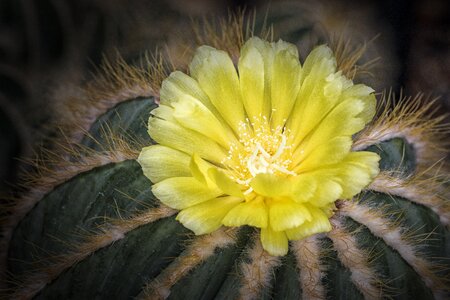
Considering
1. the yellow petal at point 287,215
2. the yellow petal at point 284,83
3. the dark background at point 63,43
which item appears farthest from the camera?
the dark background at point 63,43

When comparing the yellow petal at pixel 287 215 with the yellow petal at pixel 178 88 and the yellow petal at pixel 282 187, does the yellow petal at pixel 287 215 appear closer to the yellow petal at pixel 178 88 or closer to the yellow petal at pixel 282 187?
the yellow petal at pixel 282 187

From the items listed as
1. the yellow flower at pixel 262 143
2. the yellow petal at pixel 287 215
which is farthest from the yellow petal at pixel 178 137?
the yellow petal at pixel 287 215

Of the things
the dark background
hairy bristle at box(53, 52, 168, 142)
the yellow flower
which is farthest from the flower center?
the dark background

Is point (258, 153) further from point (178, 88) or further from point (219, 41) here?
point (219, 41)

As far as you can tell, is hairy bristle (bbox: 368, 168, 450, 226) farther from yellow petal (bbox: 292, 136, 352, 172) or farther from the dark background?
the dark background

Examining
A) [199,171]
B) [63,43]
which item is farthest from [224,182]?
[63,43]

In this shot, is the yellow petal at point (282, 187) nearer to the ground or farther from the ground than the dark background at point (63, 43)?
nearer to the ground

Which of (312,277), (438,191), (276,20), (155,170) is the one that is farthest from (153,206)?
(276,20)
